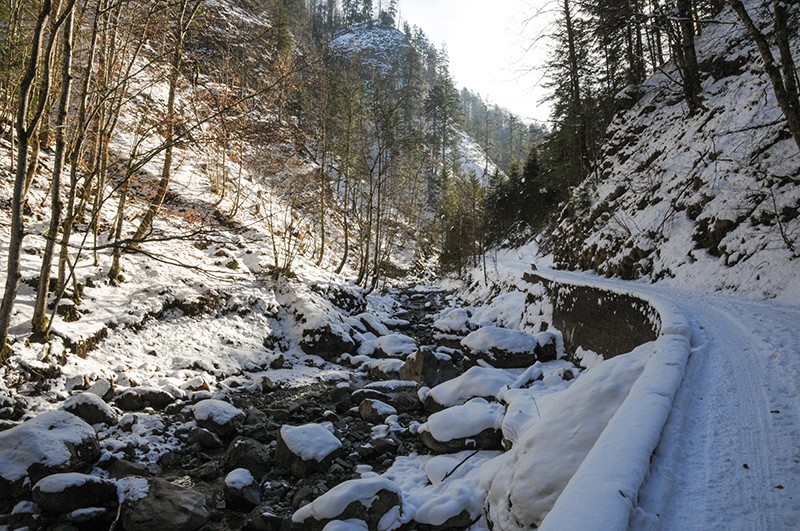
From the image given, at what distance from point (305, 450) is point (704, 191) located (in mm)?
11491

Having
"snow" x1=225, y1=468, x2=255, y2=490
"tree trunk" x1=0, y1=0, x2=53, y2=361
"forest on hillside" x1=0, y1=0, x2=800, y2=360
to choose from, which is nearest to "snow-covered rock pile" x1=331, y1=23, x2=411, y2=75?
"forest on hillside" x1=0, y1=0, x2=800, y2=360

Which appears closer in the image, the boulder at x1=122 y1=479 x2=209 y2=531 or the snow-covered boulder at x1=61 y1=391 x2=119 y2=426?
Answer: the boulder at x1=122 y1=479 x2=209 y2=531

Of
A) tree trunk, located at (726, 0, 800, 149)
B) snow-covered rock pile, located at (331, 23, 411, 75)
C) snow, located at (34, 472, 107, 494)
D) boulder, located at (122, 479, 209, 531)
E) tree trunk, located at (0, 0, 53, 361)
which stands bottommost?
boulder, located at (122, 479, 209, 531)

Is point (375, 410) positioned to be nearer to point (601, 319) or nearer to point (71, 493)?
point (71, 493)

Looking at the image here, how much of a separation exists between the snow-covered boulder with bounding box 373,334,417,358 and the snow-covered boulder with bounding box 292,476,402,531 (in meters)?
8.42

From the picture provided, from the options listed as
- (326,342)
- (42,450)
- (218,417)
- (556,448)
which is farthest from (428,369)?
(42,450)

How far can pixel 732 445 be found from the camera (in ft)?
9.11

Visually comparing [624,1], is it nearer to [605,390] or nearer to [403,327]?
[605,390]

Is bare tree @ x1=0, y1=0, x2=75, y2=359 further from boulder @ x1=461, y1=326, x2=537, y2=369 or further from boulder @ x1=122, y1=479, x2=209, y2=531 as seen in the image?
boulder @ x1=461, y1=326, x2=537, y2=369

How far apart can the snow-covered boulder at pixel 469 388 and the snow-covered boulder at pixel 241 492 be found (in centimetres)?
381

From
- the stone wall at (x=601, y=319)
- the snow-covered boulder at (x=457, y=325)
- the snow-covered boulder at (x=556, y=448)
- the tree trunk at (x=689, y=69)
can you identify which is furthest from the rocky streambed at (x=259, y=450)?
the tree trunk at (x=689, y=69)

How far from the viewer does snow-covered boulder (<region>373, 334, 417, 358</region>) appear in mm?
13516

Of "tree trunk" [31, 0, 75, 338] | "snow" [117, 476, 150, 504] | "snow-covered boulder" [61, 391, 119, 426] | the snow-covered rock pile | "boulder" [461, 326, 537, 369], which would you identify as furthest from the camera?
the snow-covered rock pile

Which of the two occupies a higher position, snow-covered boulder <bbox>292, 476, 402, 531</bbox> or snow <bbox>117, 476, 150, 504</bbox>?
snow-covered boulder <bbox>292, 476, 402, 531</bbox>
